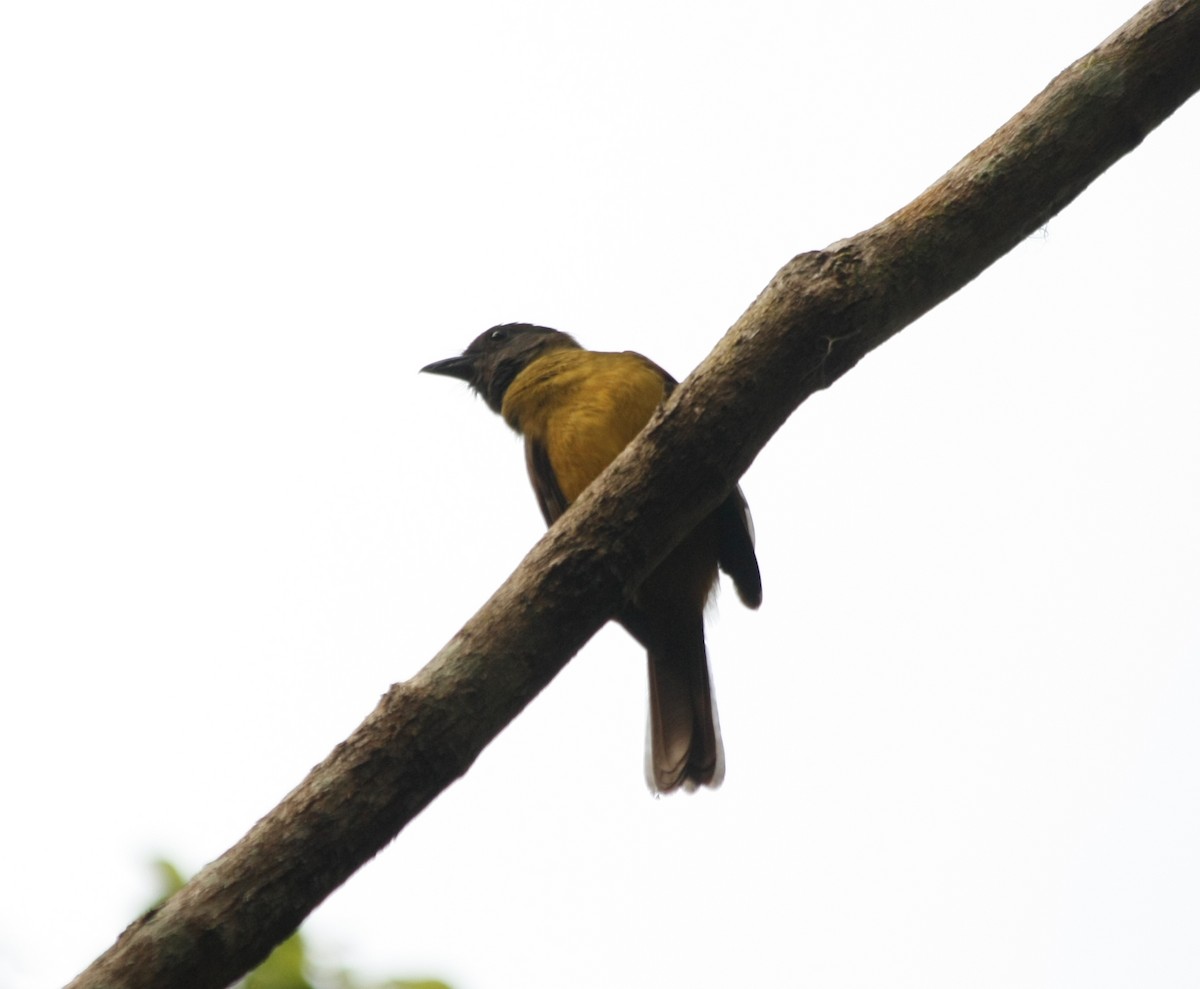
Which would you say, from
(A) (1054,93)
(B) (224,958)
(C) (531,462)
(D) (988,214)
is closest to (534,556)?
(B) (224,958)

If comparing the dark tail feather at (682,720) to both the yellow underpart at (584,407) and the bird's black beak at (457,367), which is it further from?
the bird's black beak at (457,367)

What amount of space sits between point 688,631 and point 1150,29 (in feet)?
8.40

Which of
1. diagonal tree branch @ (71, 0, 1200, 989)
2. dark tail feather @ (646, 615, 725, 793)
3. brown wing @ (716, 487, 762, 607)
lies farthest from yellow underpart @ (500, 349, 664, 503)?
diagonal tree branch @ (71, 0, 1200, 989)

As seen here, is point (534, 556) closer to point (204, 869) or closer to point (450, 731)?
point (450, 731)

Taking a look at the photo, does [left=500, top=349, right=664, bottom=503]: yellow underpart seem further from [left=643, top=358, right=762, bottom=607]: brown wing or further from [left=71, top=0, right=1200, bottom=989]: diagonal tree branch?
[left=71, top=0, right=1200, bottom=989]: diagonal tree branch

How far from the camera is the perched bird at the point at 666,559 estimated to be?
15.2ft

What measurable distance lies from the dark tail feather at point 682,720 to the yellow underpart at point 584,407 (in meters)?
0.66

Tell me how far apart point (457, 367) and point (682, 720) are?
239 centimetres

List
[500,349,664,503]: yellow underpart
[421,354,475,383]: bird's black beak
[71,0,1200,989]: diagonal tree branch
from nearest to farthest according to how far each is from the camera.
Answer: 1. [71,0,1200,989]: diagonal tree branch
2. [500,349,664,503]: yellow underpart
3. [421,354,475,383]: bird's black beak

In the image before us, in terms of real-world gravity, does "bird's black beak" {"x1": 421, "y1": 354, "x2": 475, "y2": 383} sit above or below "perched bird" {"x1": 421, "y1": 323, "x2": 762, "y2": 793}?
above

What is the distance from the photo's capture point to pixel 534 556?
281 cm

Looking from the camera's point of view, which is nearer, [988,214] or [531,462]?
[988,214]

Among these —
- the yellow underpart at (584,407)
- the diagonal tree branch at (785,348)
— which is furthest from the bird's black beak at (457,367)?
the diagonal tree branch at (785,348)

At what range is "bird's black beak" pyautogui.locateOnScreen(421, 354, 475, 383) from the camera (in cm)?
635
